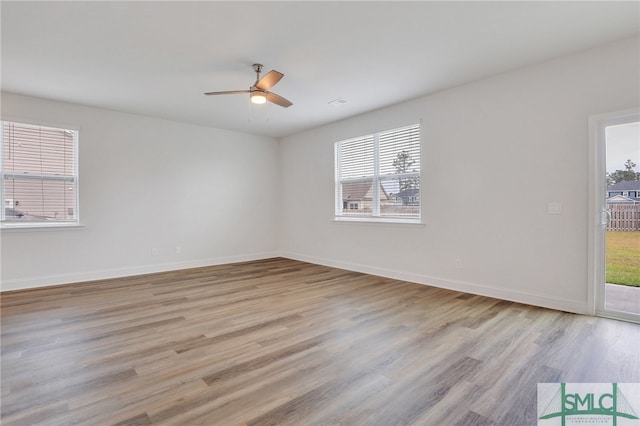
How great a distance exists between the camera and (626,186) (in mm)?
3078

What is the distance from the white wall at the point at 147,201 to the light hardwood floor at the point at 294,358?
89 centimetres

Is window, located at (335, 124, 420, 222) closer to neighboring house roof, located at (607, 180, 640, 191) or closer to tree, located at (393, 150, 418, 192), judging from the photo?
tree, located at (393, 150, 418, 192)

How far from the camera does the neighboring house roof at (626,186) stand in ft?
9.95

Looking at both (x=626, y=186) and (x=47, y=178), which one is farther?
(x=47, y=178)

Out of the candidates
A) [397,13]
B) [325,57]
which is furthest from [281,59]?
[397,13]

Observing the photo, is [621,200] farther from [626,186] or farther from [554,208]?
[554,208]

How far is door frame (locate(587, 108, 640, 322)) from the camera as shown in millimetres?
3141

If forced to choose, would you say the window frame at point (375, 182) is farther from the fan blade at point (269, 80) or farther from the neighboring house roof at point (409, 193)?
the fan blade at point (269, 80)

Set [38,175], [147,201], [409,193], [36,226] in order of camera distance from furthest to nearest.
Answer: [147,201] < [409,193] < [38,175] < [36,226]

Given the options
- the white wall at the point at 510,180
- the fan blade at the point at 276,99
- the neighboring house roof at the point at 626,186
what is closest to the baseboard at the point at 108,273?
the white wall at the point at 510,180

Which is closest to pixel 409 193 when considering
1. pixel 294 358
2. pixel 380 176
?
pixel 380 176

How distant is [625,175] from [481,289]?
190cm

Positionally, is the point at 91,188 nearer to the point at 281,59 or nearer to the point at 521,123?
the point at 281,59

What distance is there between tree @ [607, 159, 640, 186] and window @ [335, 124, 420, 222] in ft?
7.05
